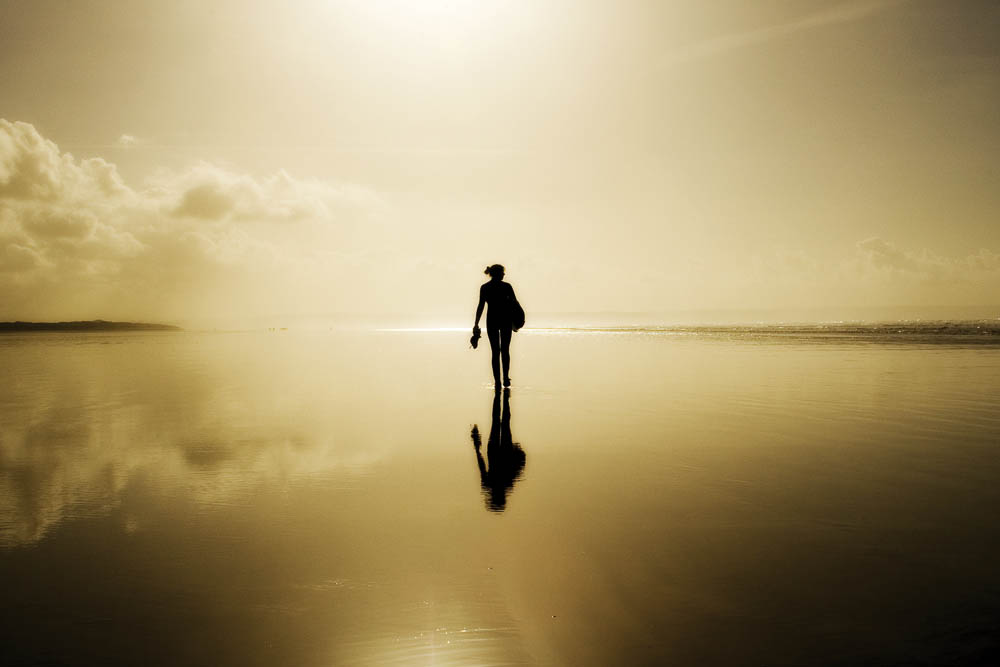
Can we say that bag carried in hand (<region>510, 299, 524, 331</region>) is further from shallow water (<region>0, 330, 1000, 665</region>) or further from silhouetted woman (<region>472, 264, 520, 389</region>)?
shallow water (<region>0, 330, 1000, 665</region>)

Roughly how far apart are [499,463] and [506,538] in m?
2.13

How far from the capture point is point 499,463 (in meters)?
5.89

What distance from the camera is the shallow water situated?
255 cm

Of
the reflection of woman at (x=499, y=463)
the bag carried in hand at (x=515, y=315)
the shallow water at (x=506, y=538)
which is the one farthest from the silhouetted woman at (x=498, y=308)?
the reflection of woman at (x=499, y=463)

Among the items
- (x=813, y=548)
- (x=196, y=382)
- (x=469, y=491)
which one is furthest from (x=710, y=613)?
(x=196, y=382)

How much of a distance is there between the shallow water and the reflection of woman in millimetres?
44

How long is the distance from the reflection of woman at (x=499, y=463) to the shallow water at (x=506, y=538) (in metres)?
0.04

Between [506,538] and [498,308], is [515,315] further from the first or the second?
[506,538]

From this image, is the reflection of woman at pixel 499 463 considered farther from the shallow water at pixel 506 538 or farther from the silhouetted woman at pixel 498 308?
Answer: the silhouetted woman at pixel 498 308

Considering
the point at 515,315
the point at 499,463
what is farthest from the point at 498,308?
the point at 499,463

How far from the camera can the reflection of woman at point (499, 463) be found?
476 cm

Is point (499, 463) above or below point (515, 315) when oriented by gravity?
below

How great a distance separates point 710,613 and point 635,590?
1.25 ft

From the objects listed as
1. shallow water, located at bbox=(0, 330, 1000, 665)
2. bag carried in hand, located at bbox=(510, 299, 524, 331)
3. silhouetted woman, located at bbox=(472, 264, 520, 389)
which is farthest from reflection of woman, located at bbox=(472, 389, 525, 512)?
bag carried in hand, located at bbox=(510, 299, 524, 331)
